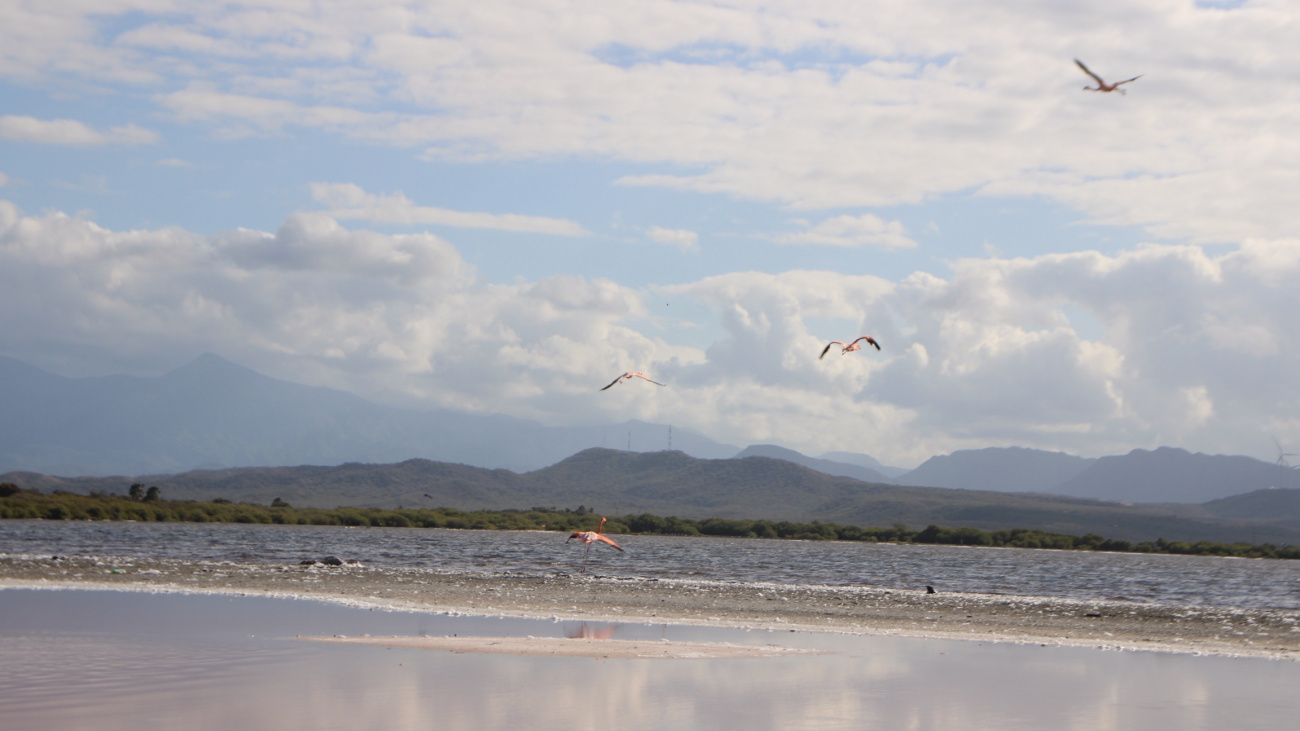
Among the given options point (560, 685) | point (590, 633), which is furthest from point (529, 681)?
point (590, 633)

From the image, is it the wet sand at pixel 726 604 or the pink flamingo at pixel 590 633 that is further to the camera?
the wet sand at pixel 726 604

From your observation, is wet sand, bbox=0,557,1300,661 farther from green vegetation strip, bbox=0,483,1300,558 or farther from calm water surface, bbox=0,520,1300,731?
green vegetation strip, bbox=0,483,1300,558

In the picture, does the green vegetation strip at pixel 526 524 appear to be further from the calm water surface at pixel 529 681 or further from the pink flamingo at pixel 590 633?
the pink flamingo at pixel 590 633

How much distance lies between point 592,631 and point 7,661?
1454 cm

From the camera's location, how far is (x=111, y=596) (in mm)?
35000

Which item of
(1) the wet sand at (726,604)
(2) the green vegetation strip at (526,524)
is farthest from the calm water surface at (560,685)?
(2) the green vegetation strip at (526,524)

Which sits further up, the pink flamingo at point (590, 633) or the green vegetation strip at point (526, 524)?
the pink flamingo at point (590, 633)

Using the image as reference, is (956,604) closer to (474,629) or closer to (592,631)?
(592,631)

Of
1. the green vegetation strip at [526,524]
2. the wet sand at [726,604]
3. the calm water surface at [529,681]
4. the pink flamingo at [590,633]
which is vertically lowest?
the green vegetation strip at [526,524]

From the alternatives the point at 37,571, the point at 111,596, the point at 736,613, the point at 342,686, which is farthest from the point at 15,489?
the point at 342,686

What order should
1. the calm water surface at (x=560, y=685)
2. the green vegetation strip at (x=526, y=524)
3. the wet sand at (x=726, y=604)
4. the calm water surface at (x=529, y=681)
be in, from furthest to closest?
the green vegetation strip at (x=526, y=524)
the wet sand at (x=726, y=604)
the calm water surface at (x=529, y=681)
the calm water surface at (x=560, y=685)

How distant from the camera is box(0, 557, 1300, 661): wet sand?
33594 mm

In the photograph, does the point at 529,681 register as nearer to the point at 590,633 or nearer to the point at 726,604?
the point at 590,633

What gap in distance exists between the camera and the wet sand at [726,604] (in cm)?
3359
